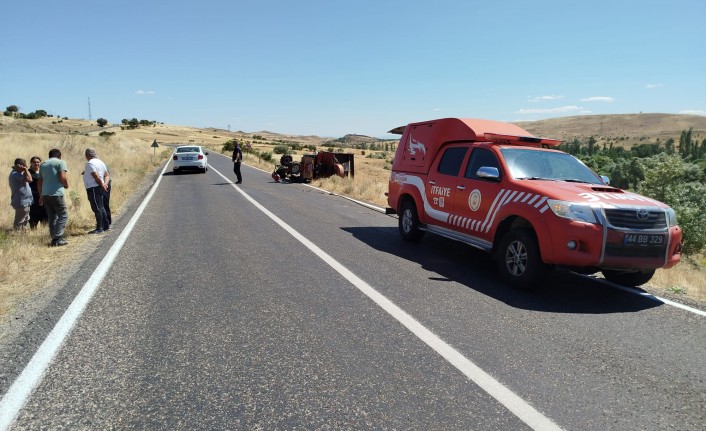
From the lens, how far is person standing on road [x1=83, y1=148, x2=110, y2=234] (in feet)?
31.6

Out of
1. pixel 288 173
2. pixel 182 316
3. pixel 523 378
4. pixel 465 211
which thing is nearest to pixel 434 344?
pixel 523 378

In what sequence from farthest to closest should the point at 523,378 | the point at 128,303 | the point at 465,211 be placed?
1. the point at 465,211
2. the point at 128,303
3. the point at 523,378

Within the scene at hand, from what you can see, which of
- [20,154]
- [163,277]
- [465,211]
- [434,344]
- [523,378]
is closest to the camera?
[523,378]

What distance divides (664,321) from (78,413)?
213 inches

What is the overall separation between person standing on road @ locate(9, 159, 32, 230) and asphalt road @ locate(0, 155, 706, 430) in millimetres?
3322

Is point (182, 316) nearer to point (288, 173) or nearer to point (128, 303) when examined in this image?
point (128, 303)

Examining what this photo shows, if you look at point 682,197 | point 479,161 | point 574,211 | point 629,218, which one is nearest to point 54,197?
point 479,161

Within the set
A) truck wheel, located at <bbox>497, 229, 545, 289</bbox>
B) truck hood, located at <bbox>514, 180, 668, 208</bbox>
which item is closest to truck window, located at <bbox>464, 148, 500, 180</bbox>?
truck hood, located at <bbox>514, 180, 668, 208</bbox>

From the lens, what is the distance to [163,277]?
6.41 m

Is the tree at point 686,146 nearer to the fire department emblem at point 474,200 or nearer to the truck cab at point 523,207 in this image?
the truck cab at point 523,207

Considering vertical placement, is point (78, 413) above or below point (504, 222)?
below

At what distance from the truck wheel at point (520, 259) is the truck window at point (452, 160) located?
185 centimetres

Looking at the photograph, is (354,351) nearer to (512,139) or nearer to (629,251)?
(629,251)

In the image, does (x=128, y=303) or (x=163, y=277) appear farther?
(x=163, y=277)
